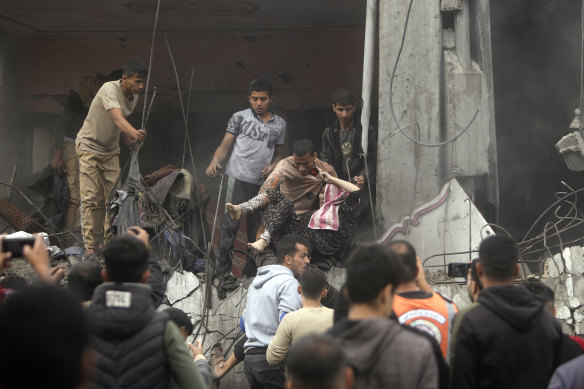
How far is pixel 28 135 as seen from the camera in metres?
12.0

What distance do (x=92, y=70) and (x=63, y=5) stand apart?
2.13 m

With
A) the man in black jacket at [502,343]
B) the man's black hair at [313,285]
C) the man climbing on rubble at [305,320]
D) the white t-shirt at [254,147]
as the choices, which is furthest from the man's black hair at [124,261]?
the white t-shirt at [254,147]

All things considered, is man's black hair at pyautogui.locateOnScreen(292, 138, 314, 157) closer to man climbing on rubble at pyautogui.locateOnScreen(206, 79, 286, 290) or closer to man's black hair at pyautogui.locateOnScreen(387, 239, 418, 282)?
man climbing on rubble at pyautogui.locateOnScreen(206, 79, 286, 290)

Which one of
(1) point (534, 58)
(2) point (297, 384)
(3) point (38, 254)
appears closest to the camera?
(2) point (297, 384)

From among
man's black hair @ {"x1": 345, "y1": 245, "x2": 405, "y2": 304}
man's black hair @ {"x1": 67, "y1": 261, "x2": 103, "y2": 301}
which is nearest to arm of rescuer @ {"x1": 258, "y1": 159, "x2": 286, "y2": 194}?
man's black hair @ {"x1": 67, "y1": 261, "x2": 103, "y2": 301}

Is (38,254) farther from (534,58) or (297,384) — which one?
(534,58)

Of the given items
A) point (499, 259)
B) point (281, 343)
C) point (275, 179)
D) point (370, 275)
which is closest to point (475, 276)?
point (499, 259)

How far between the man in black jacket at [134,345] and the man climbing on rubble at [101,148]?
15.9 ft

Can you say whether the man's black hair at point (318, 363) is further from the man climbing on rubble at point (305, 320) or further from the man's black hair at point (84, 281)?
the man climbing on rubble at point (305, 320)

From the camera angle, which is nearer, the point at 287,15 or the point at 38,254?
the point at 38,254

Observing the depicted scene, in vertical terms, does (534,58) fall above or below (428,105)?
above

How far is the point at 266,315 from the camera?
571cm

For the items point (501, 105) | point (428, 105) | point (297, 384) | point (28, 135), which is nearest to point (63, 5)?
point (28, 135)

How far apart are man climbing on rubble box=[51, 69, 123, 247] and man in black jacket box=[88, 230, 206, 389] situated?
6.83 m
